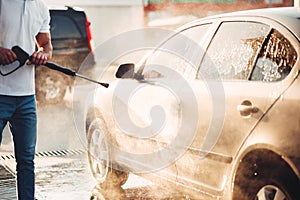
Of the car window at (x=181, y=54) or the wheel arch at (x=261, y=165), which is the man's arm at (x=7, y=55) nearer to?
the car window at (x=181, y=54)

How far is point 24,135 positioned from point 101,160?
1684 mm

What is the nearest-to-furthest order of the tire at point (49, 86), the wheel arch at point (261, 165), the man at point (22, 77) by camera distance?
the wheel arch at point (261, 165)
the man at point (22, 77)
the tire at point (49, 86)

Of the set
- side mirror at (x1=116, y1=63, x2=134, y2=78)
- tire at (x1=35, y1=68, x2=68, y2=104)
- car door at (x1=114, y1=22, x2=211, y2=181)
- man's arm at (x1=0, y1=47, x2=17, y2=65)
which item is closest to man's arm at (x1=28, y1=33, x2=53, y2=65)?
man's arm at (x1=0, y1=47, x2=17, y2=65)

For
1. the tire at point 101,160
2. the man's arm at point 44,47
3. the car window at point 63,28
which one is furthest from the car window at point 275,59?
the car window at point 63,28

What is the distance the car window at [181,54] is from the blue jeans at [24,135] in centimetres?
125

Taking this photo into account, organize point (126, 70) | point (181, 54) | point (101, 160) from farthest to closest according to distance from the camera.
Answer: point (101, 160), point (126, 70), point (181, 54)

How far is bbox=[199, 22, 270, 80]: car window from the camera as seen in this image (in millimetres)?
4230

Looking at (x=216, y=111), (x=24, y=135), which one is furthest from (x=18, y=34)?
(x=216, y=111)

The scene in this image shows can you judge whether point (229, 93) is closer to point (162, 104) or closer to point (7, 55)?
point (162, 104)

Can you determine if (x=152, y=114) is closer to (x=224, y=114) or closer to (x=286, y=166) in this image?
(x=224, y=114)

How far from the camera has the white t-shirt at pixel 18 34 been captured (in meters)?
4.09

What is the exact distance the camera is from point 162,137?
4820mm

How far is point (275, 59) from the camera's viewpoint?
4012 millimetres

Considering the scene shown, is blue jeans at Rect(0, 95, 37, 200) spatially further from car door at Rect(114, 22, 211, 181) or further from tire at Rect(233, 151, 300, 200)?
tire at Rect(233, 151, 300, 200)
